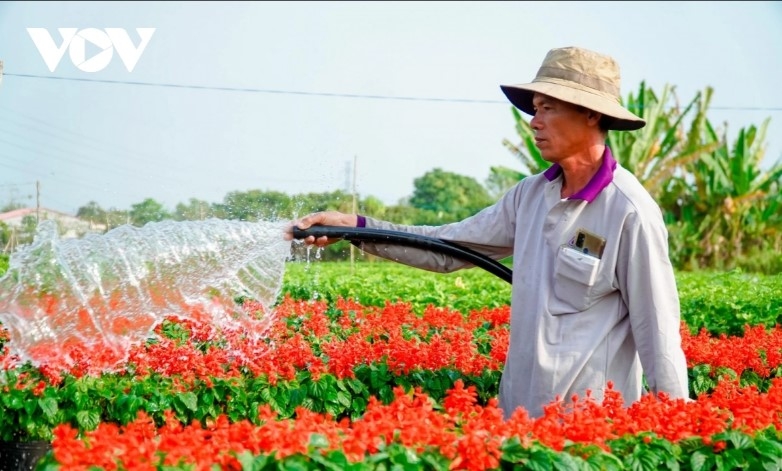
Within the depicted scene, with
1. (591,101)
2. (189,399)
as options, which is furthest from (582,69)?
(189,399)

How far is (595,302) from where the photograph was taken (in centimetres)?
330

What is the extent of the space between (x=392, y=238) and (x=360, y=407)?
0.74 m

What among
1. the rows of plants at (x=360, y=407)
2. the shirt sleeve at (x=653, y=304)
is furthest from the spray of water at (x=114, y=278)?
the shirt sleeve at (x=653, y=304)

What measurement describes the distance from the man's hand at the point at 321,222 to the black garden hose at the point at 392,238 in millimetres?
17

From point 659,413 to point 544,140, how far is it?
1004 mm

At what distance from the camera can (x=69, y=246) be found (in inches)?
166

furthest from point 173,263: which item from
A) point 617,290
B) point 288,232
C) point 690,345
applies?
point 690,345

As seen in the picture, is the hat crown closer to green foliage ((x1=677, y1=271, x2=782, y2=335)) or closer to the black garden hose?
the black garden hose

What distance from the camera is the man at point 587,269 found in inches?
126

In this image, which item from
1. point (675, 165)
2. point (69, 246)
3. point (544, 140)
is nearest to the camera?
point (544, 140)

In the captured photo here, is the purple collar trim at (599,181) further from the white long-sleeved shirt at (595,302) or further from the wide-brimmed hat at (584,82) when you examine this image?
the wide-brimmed hat at (584,82)

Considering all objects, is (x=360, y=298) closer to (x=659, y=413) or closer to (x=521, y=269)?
(x=521, y=269)

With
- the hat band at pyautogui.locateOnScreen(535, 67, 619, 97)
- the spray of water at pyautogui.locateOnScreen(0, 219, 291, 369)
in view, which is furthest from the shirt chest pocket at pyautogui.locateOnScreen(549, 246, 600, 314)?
the spray of water at pyautogui.locateOnScreen(0, 219, 291, 369)

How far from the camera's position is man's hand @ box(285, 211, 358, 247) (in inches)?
146
